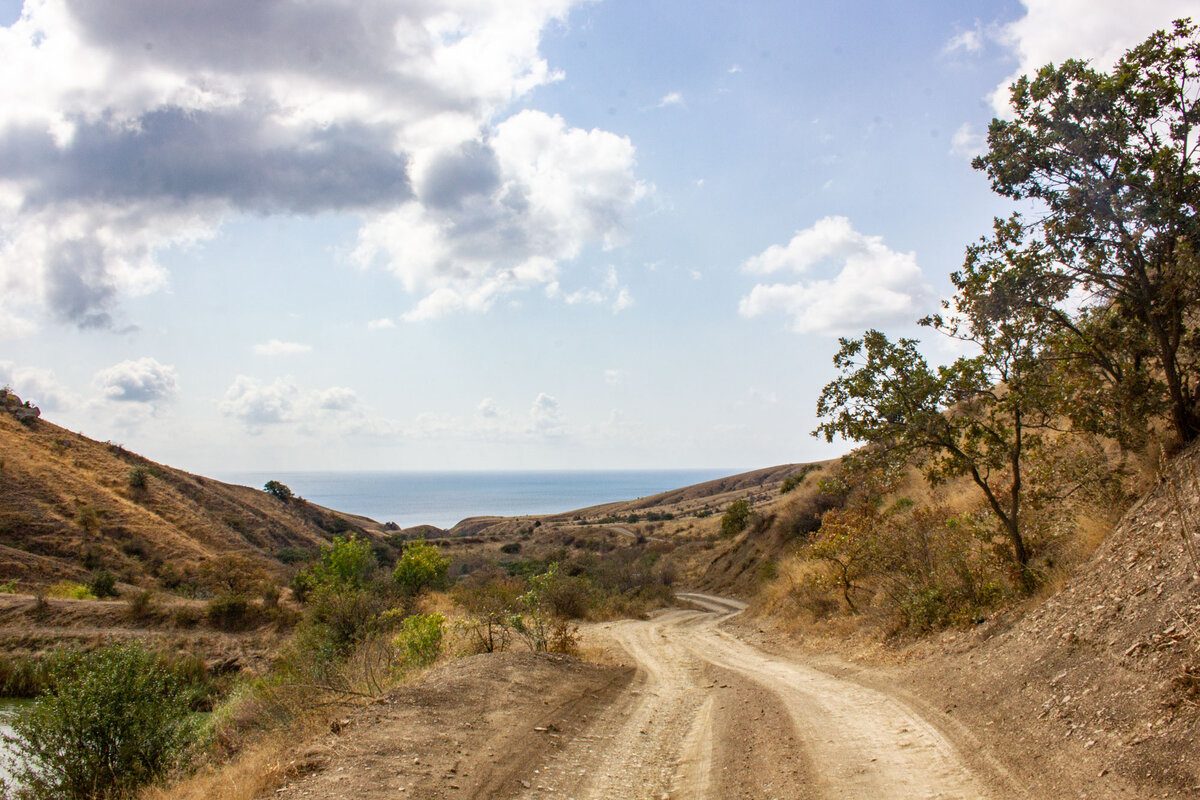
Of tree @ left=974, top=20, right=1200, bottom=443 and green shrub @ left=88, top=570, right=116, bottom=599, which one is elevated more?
tree @ left=974, top=20, right=1200, bottom=443

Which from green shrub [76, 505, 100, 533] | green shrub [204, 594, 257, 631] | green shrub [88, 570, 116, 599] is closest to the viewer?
green shrub [204, 594, 257, 631]

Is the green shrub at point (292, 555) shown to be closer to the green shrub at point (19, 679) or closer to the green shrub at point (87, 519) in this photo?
the green shrub at point (87, 519)

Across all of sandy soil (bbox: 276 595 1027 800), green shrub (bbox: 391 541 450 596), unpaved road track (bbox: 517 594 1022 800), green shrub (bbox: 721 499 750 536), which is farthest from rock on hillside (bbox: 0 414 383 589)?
unpaved road track (bbox: 517 594 1022 800)

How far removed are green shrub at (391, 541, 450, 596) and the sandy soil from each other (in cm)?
2084

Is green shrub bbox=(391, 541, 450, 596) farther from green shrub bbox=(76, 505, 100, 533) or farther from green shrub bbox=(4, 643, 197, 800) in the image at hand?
green shrub bbox=(76, 505, 100, 533)

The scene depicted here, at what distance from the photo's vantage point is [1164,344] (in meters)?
9.88

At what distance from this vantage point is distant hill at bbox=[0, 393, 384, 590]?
3831 centimetres

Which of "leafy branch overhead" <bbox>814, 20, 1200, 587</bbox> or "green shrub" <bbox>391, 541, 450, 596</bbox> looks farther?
"green shrub" <bbox>391, 541, 450, 596</bbox>

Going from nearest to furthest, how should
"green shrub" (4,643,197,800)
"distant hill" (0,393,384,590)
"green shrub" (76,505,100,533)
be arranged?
"green shrub" (4,643,197,800), "distant hill" (0,393,384,590), "green shrub" (76,505,100,533)

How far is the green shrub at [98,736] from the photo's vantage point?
396 inches

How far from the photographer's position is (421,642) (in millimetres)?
13023

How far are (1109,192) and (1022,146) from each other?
1.57 metres

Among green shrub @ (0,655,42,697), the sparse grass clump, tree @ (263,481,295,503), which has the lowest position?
green shrub @ (0,655,42,697)

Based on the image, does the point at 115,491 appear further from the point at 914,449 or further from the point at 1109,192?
the point at 1109,192
